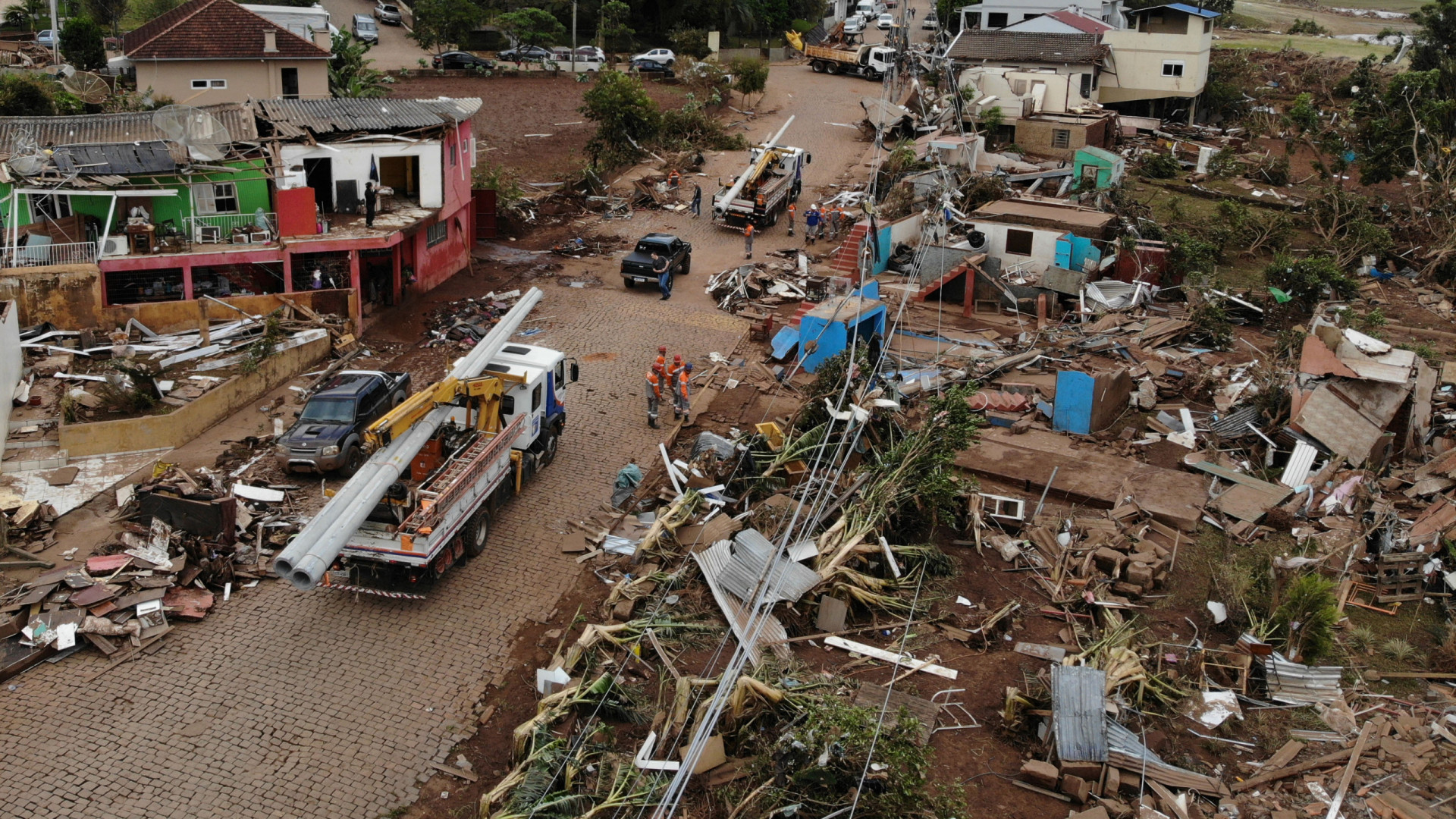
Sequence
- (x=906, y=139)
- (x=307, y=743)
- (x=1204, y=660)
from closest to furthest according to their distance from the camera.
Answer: (x=307, y=743) < (x=1204, y=660) < (x=906, y=139)

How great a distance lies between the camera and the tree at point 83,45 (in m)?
45.5

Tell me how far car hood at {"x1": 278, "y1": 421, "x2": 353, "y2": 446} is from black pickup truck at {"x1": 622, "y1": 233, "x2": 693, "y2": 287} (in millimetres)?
11644

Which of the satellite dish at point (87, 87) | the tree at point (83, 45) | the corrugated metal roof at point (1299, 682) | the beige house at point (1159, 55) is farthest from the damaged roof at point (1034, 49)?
the corrugated metal roof at point (1299, 682)

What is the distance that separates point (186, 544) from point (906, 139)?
31606mm

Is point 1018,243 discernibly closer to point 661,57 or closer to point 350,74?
point 350,74

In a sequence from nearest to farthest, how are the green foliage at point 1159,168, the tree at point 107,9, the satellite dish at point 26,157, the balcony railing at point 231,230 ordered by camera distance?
the satellite dish at point 26,157, the balcony railing at point 231,230, the green foliage at point 1159,168, the tree at point 107,9

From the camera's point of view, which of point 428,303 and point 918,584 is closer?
point 918,584

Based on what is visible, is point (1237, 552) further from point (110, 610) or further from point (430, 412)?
point (110, 610)

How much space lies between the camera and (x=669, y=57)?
5838 centimetres

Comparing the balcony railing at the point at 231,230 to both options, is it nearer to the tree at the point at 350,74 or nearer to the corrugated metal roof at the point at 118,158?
the corrugated metal roof at the point at 118,158

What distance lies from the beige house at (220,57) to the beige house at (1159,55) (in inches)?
1316

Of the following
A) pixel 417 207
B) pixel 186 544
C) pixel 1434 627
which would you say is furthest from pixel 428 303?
pixel 1434 627

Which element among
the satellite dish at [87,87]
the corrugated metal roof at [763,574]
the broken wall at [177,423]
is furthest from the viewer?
the satellite dish at [87,87]

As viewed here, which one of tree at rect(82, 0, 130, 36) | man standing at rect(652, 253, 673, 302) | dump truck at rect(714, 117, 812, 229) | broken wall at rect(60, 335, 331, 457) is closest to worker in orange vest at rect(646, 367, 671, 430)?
broken wall at rect(60, 335, 331, 457)
